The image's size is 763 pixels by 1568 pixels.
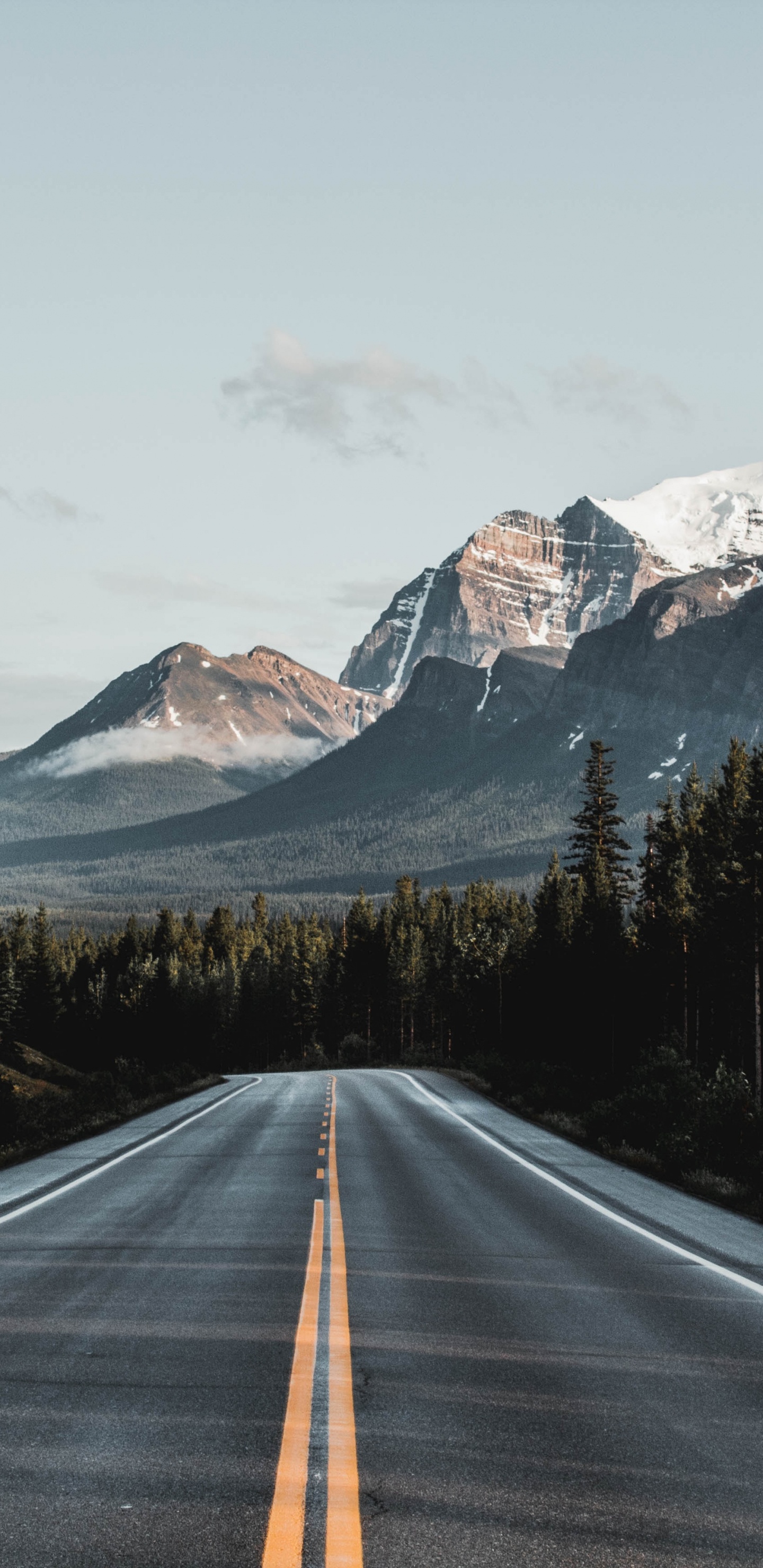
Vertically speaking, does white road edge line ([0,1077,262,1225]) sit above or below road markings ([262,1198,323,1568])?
below

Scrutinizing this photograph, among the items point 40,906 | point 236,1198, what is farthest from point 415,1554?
point 40,906

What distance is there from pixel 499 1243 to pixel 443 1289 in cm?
233

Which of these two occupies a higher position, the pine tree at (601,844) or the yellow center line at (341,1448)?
the pine tree at (601,844)

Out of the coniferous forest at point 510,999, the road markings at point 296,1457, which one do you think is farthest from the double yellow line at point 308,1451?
the coniferous forest at point 510,999

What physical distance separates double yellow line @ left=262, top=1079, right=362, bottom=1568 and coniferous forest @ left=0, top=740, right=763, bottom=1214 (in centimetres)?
808

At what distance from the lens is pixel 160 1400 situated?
6.31m

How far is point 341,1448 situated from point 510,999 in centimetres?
7360

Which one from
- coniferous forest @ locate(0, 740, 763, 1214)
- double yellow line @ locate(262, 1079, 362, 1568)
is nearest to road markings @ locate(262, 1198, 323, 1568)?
double yellow line @ locate(262, 1079, 362, 1568)

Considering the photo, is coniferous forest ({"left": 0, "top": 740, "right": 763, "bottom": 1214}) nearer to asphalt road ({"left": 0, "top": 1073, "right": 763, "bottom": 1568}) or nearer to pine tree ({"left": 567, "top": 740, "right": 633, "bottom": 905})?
pine tree ({"left": 567, "top": 740, "right": 633, "bottom": 905})

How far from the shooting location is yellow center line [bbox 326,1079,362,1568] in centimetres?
Answer: 454

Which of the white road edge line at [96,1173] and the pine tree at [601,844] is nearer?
the white road edge line at [96,1173]

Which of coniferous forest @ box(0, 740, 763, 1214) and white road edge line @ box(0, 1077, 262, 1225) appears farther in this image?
coniferous forest @ box(0, 740, 763, 1214)

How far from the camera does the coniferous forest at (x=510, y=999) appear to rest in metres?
25.7

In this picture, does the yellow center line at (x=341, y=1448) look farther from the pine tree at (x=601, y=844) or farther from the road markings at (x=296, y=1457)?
the pine tree at (x=601, y=844)
